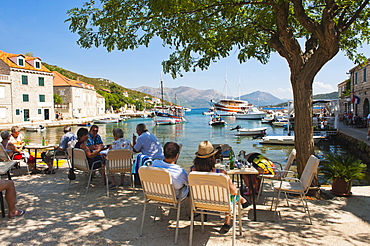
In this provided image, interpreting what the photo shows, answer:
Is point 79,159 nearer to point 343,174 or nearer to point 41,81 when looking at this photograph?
point 343,174

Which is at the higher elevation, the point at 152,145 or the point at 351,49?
the point at 351,49

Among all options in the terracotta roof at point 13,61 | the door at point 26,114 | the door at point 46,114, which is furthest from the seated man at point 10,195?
the door at point 46,114

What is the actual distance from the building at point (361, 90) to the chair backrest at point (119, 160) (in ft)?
94.9

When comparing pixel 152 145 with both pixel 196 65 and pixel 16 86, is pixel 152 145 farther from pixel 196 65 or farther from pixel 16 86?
pixel 16 86

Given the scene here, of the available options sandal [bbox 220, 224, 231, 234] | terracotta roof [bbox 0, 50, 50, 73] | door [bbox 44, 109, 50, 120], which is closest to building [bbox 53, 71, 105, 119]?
door [bbox 44, 109, 50, 120]

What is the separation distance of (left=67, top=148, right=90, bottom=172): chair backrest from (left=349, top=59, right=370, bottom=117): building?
29622 millimetres

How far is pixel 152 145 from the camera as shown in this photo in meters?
6.38

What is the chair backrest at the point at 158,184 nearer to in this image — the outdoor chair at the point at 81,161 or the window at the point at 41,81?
the outdoor chair at the point at 81,161

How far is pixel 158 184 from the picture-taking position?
3.78 metres

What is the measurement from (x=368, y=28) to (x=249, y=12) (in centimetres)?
303

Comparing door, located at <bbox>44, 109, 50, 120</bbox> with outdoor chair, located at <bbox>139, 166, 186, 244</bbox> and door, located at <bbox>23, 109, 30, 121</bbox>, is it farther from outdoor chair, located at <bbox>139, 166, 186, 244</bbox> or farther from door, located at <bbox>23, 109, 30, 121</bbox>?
outdoor chair, located at <bbox>139, 166, 186, 244</bbox>

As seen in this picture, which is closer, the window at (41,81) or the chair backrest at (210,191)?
the chair backrest at (210,191)

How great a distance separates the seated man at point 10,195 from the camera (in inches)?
168

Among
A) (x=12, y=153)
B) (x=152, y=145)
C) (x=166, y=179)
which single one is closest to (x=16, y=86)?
(x=12, y=153)
